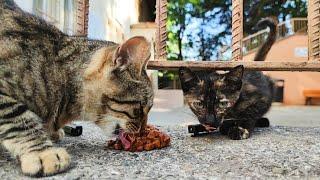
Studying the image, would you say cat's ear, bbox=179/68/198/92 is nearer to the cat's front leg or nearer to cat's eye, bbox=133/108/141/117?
cat's eye, bbox=133/108/141/117

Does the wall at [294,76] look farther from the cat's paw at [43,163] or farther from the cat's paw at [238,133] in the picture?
the cat's paw at [43,163]

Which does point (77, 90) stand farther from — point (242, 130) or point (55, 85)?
point (242, 130)

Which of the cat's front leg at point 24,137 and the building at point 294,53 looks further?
the building at point 294,53

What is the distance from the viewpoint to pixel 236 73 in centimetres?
282

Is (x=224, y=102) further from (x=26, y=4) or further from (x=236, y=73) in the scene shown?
(x=26, y=4)

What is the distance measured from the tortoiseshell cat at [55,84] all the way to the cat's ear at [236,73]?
832mm

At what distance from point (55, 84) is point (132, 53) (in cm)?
37

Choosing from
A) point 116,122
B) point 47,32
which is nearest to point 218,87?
point 116,122

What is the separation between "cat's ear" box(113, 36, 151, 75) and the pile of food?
36 centimetres

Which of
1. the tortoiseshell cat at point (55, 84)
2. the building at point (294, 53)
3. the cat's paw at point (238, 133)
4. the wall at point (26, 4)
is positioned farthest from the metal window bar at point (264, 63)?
the building at point (294, 53)

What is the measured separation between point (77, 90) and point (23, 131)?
13.4 inches

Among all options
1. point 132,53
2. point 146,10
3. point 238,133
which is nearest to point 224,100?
point 238,133

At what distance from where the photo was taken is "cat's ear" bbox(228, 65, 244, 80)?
278 centimetres

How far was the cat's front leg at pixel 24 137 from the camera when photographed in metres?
1.71
